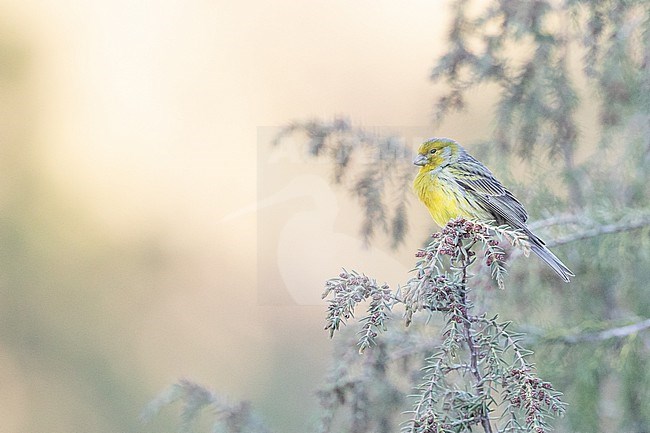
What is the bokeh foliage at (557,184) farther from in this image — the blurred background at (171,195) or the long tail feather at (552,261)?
the blurred background at (171,195)

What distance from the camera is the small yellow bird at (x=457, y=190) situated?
3414 millimetres

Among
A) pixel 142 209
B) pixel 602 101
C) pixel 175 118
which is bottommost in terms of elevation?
pixel 142 209

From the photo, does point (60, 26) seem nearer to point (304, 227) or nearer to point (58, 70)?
point (58, 70)

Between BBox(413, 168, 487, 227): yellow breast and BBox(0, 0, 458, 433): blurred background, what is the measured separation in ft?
15.1

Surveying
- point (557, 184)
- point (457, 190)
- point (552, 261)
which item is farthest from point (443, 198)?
point (557, 184)

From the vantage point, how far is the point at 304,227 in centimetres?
688

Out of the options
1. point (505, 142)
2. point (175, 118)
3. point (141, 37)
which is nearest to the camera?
point (505, 142)

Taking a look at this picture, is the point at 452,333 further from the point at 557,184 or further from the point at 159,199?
the point at 159,199

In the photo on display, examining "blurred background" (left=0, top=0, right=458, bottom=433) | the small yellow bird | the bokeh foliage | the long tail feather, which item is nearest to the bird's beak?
the small yellow bird

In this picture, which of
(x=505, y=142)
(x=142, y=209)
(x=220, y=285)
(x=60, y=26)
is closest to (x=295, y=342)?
(x=220, y=285)

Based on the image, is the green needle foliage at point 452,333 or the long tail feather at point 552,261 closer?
the green needle foliage at point 452,333

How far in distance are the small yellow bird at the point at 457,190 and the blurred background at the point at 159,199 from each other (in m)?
4.49

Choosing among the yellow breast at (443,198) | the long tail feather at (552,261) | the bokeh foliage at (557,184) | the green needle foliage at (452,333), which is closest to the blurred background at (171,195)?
the bokeh foliage at (557,184)

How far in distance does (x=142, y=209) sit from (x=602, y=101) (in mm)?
5908
